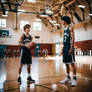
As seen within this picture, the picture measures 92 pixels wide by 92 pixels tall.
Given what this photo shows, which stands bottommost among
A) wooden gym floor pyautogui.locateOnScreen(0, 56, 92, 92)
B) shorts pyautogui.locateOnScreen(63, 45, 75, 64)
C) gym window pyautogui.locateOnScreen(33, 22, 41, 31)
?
wooden gym floor pyautogui.locateOnScreen(0, 56, 92, 92)

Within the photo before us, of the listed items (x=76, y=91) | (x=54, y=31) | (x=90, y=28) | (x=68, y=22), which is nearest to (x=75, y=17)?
(x=90, y=28)

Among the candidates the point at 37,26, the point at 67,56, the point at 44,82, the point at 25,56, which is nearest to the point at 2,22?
the point at 37,26

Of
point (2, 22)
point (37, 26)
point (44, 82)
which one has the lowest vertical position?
point (44, 82)

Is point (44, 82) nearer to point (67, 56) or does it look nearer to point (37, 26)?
point (67, 56)

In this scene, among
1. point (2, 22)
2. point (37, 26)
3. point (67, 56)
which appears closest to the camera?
point (67, 56)

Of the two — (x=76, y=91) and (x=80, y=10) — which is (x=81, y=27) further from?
(x=76, y=91)

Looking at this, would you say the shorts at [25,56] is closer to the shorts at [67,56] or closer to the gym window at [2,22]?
the shorts at [67,56]

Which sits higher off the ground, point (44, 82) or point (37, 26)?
point (37, 26)

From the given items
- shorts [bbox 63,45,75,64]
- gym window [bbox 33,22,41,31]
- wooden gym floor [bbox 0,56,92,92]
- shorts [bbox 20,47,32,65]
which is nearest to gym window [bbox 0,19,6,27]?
gym window [bbox 33,22,41,31]

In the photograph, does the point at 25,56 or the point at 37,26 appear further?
the point at 37,26

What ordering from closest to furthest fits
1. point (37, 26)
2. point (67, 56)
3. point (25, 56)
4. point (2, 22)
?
point (67, 56)
point (25, 56)
point (2, 22)
point (37, 26)

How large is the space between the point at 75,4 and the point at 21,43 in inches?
716

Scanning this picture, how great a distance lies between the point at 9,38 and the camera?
2683 cm

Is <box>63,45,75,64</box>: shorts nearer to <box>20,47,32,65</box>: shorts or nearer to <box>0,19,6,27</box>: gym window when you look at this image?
<box>20,47,32,65</box>: shorts
